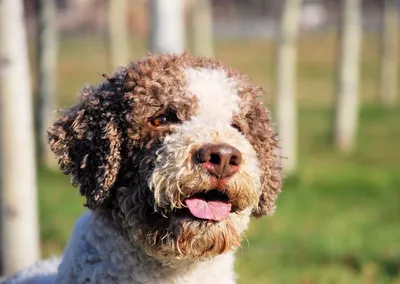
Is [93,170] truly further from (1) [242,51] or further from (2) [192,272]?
(1) [242,51]

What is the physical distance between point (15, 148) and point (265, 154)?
255 centimetres

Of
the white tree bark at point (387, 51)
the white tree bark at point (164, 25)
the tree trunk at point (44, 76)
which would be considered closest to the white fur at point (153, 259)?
the white tree bark at point (164, 25)

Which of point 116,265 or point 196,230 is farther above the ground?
point 196,230

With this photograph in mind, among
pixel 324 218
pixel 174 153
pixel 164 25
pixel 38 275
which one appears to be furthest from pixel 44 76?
pixel 174 153

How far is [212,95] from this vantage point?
4.24 m

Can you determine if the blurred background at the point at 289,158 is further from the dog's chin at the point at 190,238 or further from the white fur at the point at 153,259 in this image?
the dog's chin at the point at 190,238

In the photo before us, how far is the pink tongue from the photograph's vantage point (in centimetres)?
397

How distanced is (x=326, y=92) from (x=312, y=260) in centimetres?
2895

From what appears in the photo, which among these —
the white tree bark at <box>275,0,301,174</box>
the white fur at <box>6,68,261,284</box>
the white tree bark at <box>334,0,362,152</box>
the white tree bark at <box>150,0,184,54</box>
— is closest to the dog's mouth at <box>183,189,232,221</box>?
the white fur at <box>6,68,261,284</box>

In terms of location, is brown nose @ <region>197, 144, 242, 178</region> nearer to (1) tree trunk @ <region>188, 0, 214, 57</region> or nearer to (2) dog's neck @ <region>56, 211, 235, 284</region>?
(2) dog's neck @ <region>56, 211, 235, 284</region>

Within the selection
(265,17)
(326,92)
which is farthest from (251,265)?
(265,17)

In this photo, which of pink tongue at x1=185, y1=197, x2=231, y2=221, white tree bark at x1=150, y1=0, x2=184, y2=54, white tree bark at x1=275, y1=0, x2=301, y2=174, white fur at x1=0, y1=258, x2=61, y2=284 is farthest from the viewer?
white tree bark at x1=275, y1=0, x2=301, y2=174

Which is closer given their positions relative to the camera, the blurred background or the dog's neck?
the dog's neck

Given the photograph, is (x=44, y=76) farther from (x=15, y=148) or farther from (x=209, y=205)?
(x=209, y=205)
